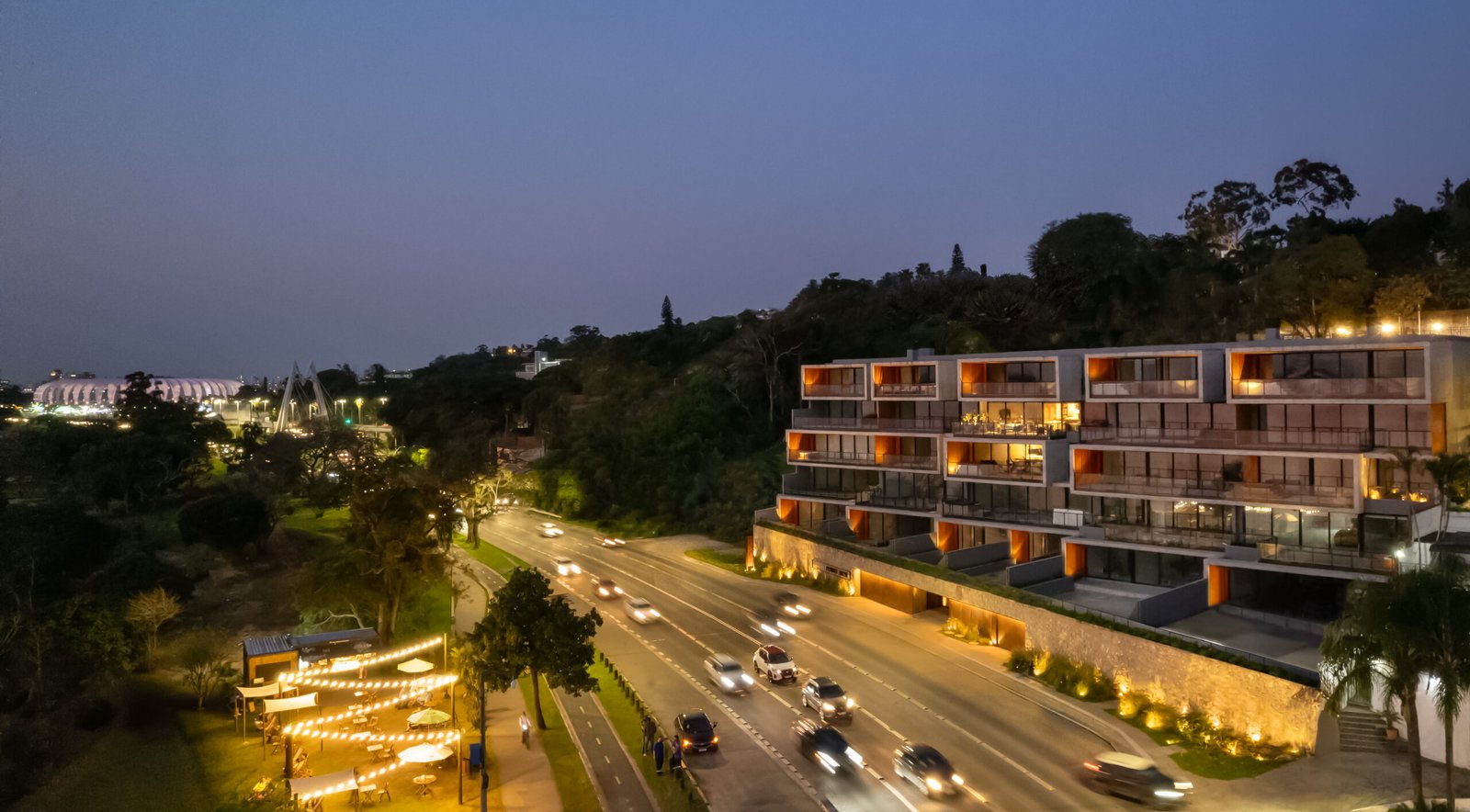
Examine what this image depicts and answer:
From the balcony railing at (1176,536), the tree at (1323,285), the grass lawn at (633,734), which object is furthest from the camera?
the tree at (1323,285)

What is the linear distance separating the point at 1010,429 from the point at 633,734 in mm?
27234

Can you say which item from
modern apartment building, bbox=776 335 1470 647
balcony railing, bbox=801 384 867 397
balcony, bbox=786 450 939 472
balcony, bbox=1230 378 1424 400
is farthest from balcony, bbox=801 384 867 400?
balcony, bbox=1230 378 1424 400

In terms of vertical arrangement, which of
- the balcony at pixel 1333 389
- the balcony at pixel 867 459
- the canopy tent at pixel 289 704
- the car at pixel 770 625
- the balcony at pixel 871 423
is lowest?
the car at pixel 770 625

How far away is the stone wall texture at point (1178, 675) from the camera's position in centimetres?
2667

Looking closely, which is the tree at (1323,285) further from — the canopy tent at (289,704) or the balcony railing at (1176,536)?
the canopy tent at (289,704)

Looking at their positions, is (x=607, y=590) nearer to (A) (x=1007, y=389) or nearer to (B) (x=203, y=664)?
(B) (x=203, y=664)

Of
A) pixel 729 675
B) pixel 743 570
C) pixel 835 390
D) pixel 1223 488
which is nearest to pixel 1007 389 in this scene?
pixel 1223 488

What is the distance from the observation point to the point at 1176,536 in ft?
131

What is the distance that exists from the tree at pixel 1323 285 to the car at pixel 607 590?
44.4 m

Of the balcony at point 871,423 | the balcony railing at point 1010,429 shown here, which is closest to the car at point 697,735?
the balcony railing at point 1010,429

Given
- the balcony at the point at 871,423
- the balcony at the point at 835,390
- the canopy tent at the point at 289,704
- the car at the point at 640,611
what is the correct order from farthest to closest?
1. the balcony at the point at 835,390
2. the balcony at the point at 871,423
3. the car at the point at 640,611
4. the canopy tent at the point at 289,704

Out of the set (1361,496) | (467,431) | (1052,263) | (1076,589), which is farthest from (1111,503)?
(467,431)

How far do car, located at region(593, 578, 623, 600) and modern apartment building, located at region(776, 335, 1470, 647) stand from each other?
1347cm

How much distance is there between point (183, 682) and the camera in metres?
35.2
